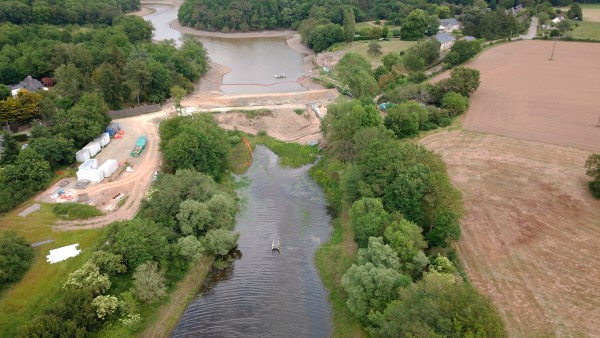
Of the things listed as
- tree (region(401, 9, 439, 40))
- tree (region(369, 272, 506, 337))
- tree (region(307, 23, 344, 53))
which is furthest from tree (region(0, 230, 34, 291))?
tree (region(401, 9, 439, 40))

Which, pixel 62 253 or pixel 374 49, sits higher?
pixel 374 49

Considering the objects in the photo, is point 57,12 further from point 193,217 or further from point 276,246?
point 276,246

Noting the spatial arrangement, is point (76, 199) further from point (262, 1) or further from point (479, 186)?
point (262, 1)

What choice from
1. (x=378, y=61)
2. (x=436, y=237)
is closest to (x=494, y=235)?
(x=436, y=237)

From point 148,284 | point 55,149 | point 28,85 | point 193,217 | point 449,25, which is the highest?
point 449,25

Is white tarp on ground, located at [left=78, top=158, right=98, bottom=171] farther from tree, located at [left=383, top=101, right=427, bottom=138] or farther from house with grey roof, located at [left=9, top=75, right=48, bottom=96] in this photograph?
tree, located at [left=383, top=101, right=427, bottom=138]

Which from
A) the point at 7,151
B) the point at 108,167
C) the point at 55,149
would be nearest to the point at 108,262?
the point at 108,167

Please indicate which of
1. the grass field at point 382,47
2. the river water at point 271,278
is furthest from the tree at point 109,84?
the grass field at point 382,47
